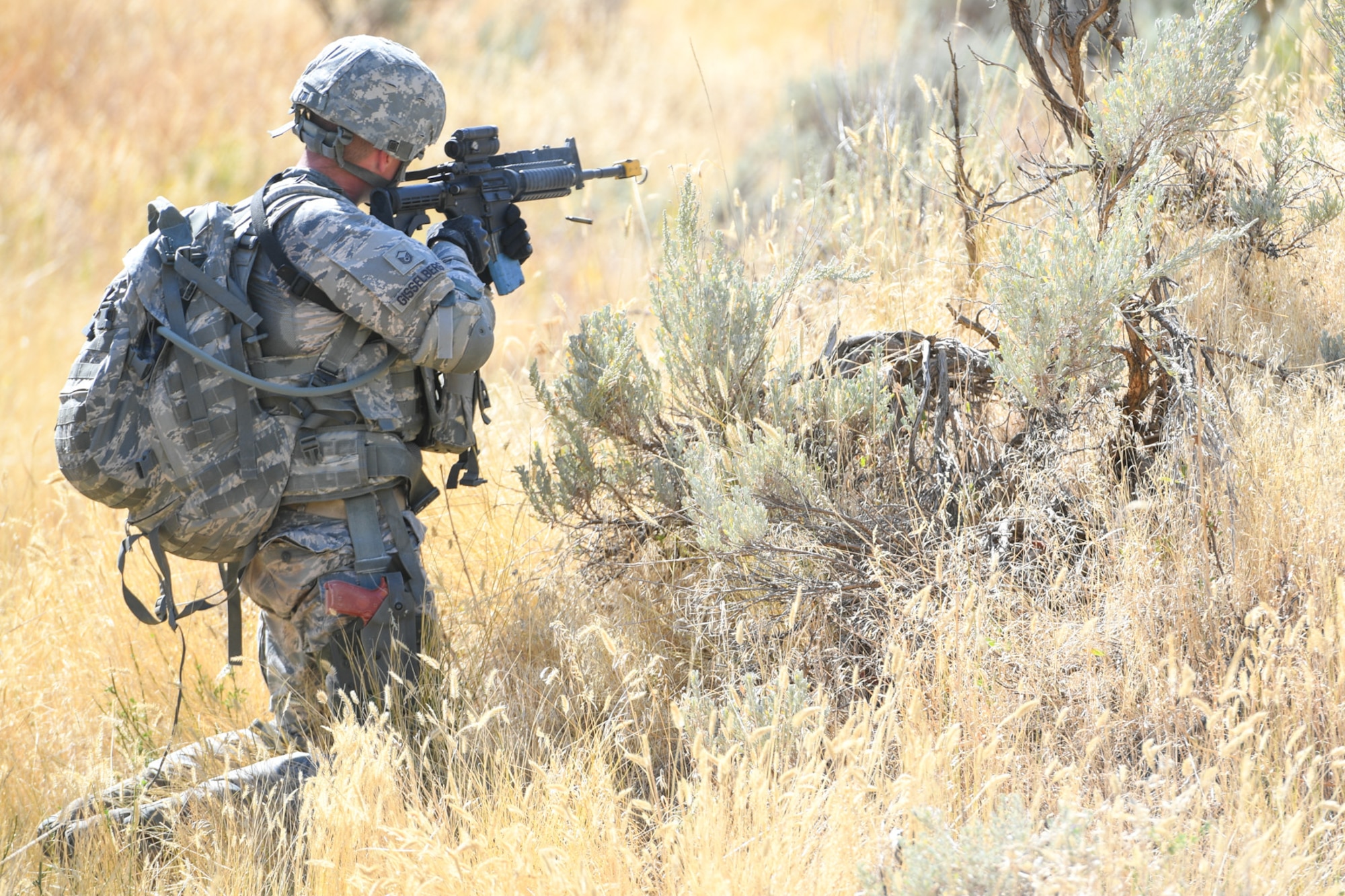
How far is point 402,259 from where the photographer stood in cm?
288

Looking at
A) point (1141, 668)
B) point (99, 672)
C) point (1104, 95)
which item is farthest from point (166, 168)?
point (1141, 668)

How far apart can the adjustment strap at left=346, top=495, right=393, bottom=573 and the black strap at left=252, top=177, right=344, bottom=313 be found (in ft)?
1.82

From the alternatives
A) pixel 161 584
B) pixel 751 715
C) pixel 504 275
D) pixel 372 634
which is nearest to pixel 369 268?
pixel 504 275

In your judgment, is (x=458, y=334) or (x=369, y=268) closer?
(x=369, y=268)

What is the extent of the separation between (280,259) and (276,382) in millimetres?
335

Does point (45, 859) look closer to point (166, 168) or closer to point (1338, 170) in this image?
point (1338, 170)

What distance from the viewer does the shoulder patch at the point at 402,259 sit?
2.87m

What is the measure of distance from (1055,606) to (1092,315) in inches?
30.6

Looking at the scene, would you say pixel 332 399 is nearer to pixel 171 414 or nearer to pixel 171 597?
pixel 171 414

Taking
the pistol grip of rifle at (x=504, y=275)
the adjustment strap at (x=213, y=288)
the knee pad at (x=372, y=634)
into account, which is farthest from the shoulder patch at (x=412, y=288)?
the knee pad at (x=372, y=634)

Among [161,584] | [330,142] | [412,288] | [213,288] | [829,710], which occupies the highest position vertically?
[330,142]

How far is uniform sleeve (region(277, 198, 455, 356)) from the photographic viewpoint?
113 inches

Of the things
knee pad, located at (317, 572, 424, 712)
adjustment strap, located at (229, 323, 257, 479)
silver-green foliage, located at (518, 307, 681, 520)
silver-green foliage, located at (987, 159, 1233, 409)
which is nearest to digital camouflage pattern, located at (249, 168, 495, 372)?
adjustment strap, located at (229, 323, 257, 479)

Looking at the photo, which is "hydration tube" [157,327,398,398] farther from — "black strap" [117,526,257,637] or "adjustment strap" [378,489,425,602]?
"black strap" [117,526,257,637]
